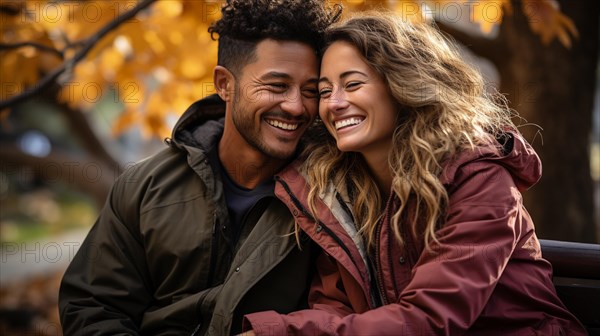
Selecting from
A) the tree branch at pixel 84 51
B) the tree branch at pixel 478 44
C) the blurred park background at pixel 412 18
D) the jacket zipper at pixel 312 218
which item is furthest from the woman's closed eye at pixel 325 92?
the tree branch at pixel 478 44

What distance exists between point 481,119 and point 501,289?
661 millimetres

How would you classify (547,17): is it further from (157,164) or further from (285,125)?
(157,164)

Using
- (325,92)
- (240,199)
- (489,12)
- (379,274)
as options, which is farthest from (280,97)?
(489,12)

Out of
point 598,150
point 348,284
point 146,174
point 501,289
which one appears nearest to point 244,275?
point 348,284

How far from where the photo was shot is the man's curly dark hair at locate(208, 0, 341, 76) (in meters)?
2.95

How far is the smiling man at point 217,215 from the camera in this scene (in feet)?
9.00

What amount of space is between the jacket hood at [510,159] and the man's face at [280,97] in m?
0.71

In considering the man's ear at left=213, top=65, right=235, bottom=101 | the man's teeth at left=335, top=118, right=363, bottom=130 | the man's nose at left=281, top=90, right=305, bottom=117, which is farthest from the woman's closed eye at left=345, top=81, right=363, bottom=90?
the man's ear at left=213, top=65, right=235, bottom=101

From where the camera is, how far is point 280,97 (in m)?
2.87

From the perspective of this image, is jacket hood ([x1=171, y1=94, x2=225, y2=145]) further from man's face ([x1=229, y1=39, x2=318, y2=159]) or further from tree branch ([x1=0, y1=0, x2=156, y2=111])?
tree branch ([x1=0, y1=0, x2=156, y2=111])

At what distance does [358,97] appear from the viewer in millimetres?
2607

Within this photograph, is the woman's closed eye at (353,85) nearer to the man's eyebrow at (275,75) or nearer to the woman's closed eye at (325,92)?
the woman's closed eye at (325,92)

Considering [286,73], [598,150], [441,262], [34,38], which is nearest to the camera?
[441,262]

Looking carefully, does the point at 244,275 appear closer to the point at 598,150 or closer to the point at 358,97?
the point at 358,97
